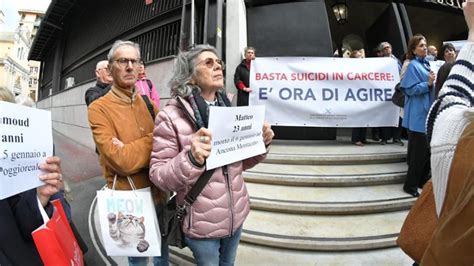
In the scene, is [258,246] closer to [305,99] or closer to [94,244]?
[94,244]

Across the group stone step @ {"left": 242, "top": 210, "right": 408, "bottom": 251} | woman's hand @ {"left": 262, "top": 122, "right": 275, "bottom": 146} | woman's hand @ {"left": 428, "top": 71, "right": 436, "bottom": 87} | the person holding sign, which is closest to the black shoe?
the person holding sign

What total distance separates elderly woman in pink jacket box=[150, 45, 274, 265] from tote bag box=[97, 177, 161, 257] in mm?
180

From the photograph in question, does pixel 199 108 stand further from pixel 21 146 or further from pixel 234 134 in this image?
pixel 21 146

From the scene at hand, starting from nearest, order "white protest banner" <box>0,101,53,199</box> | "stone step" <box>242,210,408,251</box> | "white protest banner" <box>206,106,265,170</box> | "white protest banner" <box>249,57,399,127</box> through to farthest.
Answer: "white protest banner" <box>0,101,53,199</box> → "white protest banner" <box>206,106,265,170</box> → "stone step" <box>242,210,408,251</box> → "white protest banner" <box>249,57,399,127</box>

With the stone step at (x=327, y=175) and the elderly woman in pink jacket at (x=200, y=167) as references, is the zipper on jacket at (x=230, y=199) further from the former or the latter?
the stone step at (x=327, y=175)

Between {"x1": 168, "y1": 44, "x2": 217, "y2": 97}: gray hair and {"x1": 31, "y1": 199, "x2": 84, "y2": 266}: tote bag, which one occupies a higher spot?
{"x1": 168, "y1": 44, "x2": 217, "y2": 97}: gray hair

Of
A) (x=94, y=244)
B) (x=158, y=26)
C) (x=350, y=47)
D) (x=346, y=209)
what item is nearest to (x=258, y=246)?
(x=346, y=209)

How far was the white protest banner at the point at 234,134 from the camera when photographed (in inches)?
62.0

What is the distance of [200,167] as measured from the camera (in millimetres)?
1492

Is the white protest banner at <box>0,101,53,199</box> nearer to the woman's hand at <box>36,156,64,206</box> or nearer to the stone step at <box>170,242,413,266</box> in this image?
the woman's hand at <box>36,156,64,206</box>

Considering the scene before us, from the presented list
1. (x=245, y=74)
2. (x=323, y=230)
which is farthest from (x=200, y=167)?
(x=245, y=74)

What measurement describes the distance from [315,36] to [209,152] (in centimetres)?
567

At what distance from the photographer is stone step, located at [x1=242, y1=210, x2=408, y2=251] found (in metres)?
3.03

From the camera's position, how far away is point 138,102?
1.97m
